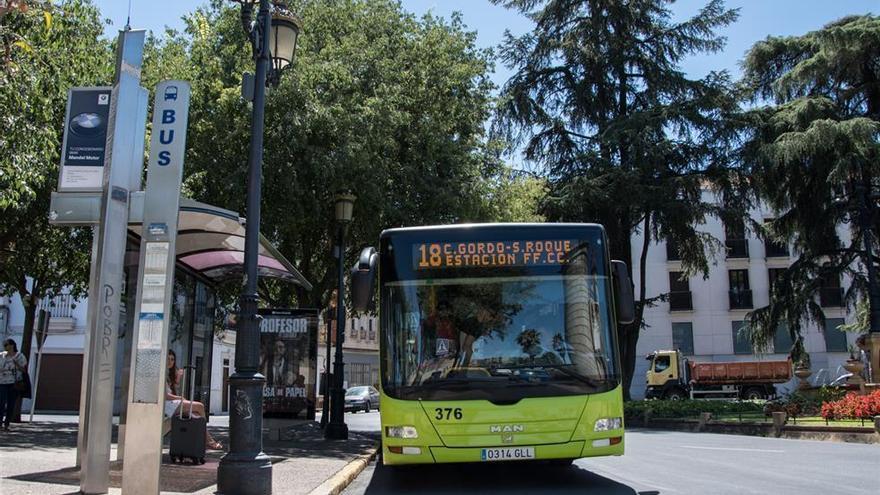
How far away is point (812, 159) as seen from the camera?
25234 millimetres

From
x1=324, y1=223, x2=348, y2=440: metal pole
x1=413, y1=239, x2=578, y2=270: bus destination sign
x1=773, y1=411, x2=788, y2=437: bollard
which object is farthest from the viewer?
x1=773, y1=411, x2=788, y2=437: bollard

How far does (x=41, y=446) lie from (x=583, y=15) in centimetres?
2566

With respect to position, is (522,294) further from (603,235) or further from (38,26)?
(38,26)

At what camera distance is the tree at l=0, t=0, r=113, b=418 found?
32.3ft

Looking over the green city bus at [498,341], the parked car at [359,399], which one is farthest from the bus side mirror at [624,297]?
the parked car at [359,399]

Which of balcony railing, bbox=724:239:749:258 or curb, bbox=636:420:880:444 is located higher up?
balcony railing, bbox=724:239:749:258

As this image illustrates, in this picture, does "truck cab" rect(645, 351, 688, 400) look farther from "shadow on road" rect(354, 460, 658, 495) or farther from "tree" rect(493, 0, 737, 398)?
"shadow on road" rect(354, 460, 658, 495)

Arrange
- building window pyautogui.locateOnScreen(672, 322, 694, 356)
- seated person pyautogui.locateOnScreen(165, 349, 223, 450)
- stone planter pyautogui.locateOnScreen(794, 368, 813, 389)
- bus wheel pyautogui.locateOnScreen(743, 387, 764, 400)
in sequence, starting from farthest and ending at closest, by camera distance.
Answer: building window pyautogui.locateOnScreen(672, 322, 694, 356) → bus wheel pyautogui.locateOnScreen(743, 387, 764, 400) → stone planter pyautogui.locateOnScreen(794, 368, 813, 389) → seated person pyautogui.locateOnScreen(165, 349, 223, 450)

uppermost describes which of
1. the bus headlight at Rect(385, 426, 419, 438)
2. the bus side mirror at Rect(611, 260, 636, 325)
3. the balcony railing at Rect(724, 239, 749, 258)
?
the balcony railing at Rect(724, 239, 749, 258)

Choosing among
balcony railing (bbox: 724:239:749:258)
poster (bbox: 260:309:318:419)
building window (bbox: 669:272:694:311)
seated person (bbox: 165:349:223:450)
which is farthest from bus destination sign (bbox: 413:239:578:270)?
balcony railing (bbox: 724:239:749:258)

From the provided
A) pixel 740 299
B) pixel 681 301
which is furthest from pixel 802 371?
pixel 740 299

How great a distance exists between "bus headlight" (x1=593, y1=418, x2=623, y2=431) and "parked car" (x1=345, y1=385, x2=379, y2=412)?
3312 cm

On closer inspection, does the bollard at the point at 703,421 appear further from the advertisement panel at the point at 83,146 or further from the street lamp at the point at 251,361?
the advertisement panel at the point at 83,146

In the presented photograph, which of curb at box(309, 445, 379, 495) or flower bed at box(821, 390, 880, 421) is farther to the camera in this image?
flower bed at box(821, 390, 880, 421)
